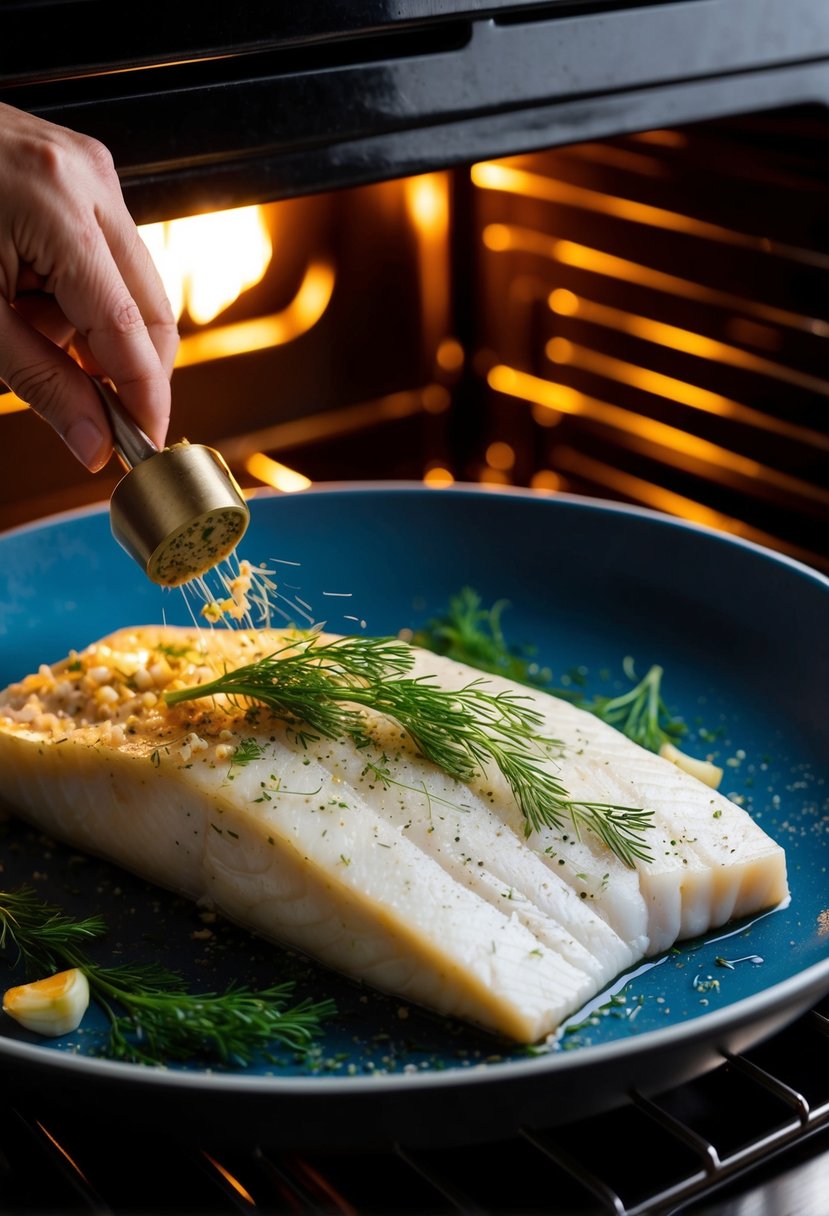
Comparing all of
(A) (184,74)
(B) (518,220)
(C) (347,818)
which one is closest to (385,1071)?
(C) (347,818)

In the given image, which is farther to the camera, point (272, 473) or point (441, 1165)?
point (272, 473)

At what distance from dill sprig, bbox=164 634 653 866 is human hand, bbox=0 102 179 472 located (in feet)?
1.03

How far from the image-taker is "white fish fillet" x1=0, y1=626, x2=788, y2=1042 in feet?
4.60

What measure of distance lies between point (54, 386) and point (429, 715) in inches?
21.8

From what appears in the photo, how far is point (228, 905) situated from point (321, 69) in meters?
0.94

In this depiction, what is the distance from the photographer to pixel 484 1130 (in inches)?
47.6

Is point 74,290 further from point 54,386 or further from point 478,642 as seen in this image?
point 478,642

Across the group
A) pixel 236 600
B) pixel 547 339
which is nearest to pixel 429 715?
pixel 236 600

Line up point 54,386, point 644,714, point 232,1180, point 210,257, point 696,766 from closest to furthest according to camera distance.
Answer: point 232,1180 < point 54,386 < point 696,766 < point 644,714 < point 210,257

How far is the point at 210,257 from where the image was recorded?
259 centimetres

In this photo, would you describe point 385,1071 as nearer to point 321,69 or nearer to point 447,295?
point 321,69

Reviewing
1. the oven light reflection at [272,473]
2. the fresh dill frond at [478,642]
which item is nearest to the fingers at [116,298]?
the fresh dill frond at [478,642]

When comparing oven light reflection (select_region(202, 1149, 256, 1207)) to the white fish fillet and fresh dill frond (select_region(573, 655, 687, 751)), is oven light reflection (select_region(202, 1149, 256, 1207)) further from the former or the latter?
fresh dill frond (select_region(573, 655, 687, 751))

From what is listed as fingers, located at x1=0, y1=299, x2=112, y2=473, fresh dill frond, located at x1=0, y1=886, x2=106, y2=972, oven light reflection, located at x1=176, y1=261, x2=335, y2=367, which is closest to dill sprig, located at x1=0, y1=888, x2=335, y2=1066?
fresh dill frond, located at x1=0, y1=886, x2=106, y2=972
